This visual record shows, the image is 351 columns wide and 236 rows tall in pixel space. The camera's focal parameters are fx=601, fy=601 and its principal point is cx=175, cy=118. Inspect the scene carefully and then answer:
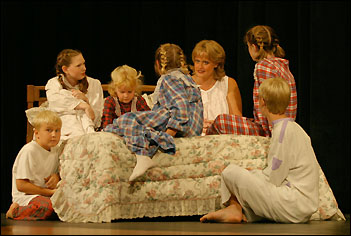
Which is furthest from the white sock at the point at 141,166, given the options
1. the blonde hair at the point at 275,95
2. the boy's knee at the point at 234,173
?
the blonde hair at the point at 275,95

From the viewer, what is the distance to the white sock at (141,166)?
3.02 m

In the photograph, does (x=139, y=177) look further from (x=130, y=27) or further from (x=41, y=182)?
(x=130, y=27)

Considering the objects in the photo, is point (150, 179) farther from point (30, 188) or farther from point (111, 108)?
point (111, 108)

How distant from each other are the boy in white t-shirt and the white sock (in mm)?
566

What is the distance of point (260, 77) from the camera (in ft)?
11.6

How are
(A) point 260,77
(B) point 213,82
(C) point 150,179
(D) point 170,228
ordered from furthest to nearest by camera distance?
1. (B) point 213,82
2. (A) point 260,77
3. (C) point 150,179
4. (D) point 170,228

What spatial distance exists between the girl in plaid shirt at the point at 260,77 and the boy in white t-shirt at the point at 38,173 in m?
0.94

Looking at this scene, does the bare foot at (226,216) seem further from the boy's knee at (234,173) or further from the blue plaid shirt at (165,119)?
the blue plaid shirt at (165,119)

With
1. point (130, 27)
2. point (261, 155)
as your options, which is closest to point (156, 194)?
point (261, 155)

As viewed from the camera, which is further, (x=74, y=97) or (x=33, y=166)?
(x=74, y=97)

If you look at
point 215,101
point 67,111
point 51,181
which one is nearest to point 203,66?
point 215,101

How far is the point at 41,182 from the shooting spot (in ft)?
11.1

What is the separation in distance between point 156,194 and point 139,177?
0.13 m

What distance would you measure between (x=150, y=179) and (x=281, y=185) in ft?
2.20
